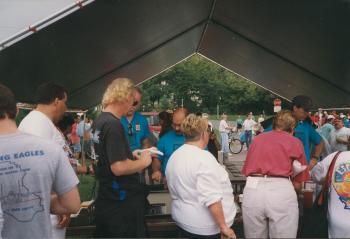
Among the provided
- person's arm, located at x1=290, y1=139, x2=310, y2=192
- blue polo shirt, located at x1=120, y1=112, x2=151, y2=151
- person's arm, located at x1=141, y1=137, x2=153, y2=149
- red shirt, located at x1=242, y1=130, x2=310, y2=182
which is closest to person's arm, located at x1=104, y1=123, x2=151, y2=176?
red shirt, located at x1=242, y1=130, x2=310, y2=182

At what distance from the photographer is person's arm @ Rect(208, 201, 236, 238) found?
2520 millimetres

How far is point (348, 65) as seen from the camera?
556cm

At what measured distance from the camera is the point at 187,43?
8656 mm

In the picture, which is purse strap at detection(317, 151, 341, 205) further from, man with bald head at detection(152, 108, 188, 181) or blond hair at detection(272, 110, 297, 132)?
man with bald head at detection(152, 108, 188, 181)

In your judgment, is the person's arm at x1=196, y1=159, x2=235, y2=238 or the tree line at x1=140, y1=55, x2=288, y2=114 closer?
the person's arm at x1=196, y1=159, x2=235, y2=238

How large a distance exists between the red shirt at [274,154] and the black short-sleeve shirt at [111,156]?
914mm

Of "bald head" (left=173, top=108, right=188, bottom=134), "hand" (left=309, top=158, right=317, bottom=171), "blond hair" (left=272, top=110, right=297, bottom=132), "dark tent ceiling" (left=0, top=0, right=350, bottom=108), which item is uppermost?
"dark tent ceiling" (left=0, top=0, right=350, bottom=108)

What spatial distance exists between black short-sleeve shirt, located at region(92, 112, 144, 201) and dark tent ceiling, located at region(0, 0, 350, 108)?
1.57 meters

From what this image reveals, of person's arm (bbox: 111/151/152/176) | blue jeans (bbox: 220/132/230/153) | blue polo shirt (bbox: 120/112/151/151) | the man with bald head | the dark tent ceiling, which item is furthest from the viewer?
blue jeans (bbox: 220/132/230/153)

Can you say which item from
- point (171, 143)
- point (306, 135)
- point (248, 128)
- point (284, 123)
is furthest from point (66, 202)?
point (248, 128)

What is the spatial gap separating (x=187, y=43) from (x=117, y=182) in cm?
639

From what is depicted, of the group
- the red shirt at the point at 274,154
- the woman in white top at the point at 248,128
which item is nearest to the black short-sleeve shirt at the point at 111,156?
the red shirt at the point at 274,154

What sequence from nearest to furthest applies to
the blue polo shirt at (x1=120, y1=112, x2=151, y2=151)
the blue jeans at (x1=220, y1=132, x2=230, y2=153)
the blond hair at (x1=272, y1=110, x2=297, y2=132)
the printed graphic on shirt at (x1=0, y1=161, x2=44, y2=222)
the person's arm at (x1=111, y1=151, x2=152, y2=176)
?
the printed graphic on shirt at (x1=0, y1=161, x2=44, y2=222)
the person's arm at (x1=111, y1=151, x2=152, y2=176)
the blond hair at (x1=272, y1=110, x2=297, y2=132)
the blue polo shirt at (x1=120, y1=112, x2=151, y2=151)
the blue jeans at (x1=220, y1=132, x2=230, y2=153)

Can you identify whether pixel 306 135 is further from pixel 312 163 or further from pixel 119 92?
pixel 119 92
